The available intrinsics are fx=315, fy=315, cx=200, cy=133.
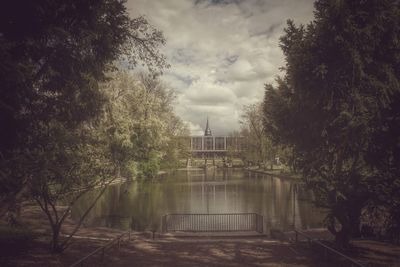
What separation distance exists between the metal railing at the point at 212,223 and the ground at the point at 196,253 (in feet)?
10.2

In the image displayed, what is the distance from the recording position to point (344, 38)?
13453mm

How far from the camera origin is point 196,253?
14.2 meters

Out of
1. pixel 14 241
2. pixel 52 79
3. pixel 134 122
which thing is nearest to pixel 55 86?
pixel 52 79

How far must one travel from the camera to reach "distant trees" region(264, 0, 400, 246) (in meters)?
12.4

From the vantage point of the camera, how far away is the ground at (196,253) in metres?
12.4

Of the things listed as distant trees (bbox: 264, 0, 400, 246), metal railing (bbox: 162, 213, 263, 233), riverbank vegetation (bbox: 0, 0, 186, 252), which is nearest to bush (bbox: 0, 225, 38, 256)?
riverbank vegetation (bbox: 0, 0, 186, 252)

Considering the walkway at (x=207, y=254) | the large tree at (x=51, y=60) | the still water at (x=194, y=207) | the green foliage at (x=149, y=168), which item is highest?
the large tree at (x=51, y=60)

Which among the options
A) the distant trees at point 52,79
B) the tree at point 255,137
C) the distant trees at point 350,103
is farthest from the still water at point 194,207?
the tree at point 255,137

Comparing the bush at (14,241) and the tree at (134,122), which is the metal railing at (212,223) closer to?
the tree at (134,122)

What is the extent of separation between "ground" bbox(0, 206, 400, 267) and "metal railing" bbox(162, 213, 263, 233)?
10.2ft

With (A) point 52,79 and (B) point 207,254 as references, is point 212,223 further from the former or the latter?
(A) point 52,79

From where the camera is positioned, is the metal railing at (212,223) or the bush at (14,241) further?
the metal railing at (212,223)

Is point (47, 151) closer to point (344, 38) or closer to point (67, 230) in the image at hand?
point (67, 230)

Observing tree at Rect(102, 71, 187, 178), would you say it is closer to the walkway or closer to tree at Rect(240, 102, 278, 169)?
the walkway
